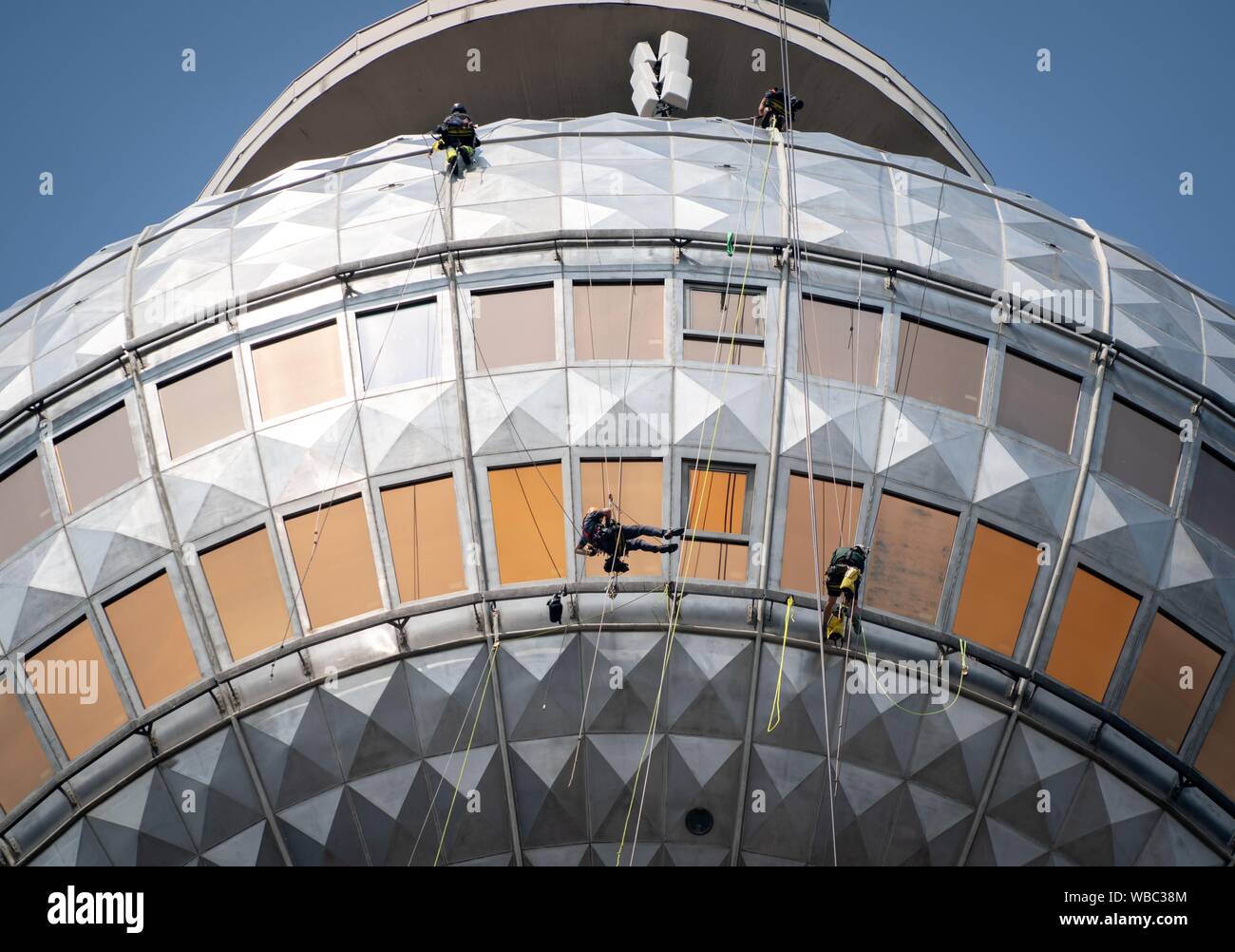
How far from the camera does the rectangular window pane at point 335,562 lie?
24172 mm

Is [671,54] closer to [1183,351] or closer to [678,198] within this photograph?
[678,198]

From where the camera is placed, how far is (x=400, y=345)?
25734mm

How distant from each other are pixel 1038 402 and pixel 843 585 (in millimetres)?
5928

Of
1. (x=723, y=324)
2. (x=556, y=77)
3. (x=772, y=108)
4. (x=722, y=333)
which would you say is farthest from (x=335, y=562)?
(x=556, y=77)

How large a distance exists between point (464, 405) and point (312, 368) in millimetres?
2823

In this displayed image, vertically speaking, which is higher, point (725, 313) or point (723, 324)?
point (725, 313)

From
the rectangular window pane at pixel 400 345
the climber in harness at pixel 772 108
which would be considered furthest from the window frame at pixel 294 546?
the climber in harness at pixel 772 108

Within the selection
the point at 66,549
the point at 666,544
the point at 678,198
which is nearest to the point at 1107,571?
the point at 666,544

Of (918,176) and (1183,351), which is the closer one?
(1183,351)

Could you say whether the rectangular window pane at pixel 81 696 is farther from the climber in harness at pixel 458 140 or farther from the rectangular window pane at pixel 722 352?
the climber in harness at pixel 458 140

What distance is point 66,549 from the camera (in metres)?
25.0

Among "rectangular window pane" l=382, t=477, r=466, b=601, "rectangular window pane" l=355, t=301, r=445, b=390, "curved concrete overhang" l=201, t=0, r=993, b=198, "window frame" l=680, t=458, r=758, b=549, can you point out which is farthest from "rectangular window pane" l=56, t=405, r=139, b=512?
"curved concrete overhang" l=201, t=0, r=993, b=198

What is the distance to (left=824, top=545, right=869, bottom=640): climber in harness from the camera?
2262 centimetres

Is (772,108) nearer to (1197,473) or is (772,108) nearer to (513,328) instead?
(513,328)
